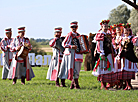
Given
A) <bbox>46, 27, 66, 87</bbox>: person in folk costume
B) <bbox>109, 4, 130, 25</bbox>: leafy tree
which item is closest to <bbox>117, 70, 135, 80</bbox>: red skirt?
<bbox>46, 27, 66, 87</bbox>: person in folk costume

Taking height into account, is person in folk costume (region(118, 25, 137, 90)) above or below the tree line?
below

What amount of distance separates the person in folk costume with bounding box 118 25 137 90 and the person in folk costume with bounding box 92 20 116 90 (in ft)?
1.88

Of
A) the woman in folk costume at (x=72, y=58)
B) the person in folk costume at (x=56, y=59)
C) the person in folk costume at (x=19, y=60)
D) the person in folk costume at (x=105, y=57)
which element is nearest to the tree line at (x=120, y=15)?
the person in folk costume at (x=19, y=60)

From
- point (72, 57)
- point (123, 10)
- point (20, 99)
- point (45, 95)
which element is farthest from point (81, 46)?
point (123, 10)

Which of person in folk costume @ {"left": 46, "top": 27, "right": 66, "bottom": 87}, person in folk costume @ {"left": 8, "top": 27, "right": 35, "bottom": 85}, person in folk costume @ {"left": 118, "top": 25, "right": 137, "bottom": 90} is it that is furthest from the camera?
person in folk costume @ {"left": 8, "top": 27, "right": 35, "bottom": 85}

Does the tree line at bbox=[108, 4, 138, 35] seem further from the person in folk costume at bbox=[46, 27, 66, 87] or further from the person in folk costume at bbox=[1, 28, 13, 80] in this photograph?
the person in folk costume at bbox=[46, 27, 66, 87]

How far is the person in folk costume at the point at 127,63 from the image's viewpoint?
37.6ft

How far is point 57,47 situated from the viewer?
480 inches

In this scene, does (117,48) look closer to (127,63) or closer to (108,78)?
(127,63)

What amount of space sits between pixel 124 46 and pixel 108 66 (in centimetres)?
110

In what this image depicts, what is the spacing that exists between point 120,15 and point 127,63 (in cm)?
6333

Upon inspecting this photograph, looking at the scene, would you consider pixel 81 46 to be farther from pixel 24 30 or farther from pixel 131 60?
pixel 24 30

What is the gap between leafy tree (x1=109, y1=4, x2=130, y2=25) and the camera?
240ft

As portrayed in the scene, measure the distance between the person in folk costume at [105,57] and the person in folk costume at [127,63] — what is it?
22.6 inches
